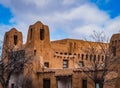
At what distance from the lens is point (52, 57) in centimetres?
6362

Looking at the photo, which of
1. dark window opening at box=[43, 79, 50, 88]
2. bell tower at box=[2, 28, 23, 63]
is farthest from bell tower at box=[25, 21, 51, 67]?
dark window opening at box=[43, 79, 50, 88]

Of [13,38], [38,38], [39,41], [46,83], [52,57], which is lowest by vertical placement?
[46,83]

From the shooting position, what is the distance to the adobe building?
52156 mm

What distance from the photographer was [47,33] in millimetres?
63656

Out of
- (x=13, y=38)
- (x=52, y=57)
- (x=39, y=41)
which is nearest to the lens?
(x=39, y=41)

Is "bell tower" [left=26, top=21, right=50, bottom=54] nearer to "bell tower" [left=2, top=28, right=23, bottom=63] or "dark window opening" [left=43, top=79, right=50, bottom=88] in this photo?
"bell tower" [left=2, top=28, right=23, bottom=63]

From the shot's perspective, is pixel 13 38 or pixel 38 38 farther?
pixel 13 38

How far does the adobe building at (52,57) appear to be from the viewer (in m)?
52.2

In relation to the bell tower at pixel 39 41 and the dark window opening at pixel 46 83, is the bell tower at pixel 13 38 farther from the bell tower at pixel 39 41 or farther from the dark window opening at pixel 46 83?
the dark window opening at pixel 46 83

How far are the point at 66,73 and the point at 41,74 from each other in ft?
14.8

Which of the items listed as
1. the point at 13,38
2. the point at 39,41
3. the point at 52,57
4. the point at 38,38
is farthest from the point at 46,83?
the point at 13,38

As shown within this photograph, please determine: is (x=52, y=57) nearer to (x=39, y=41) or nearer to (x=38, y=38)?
(x=39, y=41)

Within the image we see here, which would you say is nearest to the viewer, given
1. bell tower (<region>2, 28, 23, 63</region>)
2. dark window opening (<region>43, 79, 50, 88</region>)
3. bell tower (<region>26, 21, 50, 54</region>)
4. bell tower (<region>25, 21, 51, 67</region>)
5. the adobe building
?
the adobe building

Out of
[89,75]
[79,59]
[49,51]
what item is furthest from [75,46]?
[89,75]
